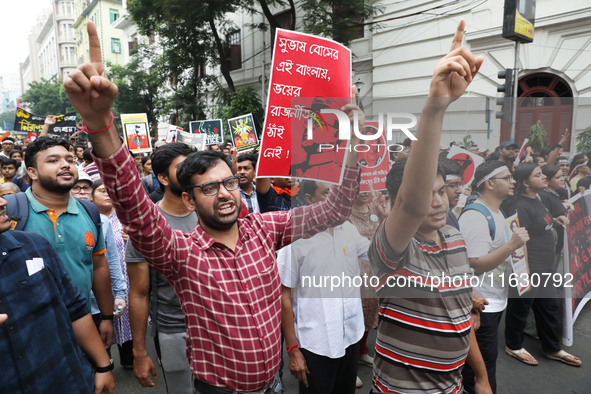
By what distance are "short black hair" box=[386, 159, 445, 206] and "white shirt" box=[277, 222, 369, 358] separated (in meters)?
0.44

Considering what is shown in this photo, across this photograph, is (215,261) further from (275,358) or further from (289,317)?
(289,317)

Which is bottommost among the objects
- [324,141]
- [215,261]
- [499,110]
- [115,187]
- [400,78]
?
[215,261]

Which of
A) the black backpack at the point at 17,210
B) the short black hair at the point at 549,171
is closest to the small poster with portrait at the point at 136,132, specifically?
the black backpack at the point at 17,210

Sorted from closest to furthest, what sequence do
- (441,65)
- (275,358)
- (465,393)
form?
(441,65)
(275,358)
(465,393)

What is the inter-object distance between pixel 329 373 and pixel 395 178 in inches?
49.0

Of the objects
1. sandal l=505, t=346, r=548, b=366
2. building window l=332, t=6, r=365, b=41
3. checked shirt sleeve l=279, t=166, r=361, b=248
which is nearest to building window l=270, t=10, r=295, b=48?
building window l=332, t=6, r=365, b=41

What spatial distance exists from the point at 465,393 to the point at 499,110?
80.7 inches

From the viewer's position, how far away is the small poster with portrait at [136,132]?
23.1ft

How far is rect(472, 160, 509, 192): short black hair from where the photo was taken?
1.76 m

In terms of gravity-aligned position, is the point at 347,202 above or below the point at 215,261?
above

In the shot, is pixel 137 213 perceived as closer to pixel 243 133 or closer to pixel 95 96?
pixel 95 96

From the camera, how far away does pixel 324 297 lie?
2082 millimetres

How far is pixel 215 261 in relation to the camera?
171 centimetres

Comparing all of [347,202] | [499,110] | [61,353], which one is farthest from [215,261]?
[499,110]
